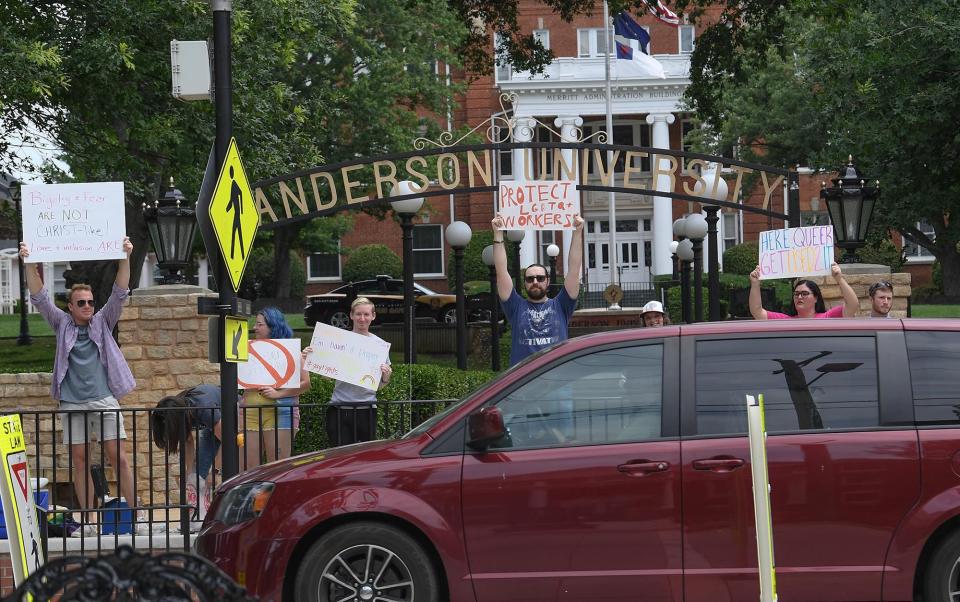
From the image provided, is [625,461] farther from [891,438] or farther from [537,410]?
[891,438]

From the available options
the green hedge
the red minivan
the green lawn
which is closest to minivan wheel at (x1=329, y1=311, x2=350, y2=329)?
the green lawn

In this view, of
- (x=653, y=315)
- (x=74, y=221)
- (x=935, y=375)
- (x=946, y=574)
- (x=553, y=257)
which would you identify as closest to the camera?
(x=946, y=574)

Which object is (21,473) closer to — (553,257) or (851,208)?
(851,208)

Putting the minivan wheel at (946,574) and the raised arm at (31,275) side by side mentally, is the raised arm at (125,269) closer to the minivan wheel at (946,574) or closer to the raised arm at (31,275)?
the raised arm at (31,275)

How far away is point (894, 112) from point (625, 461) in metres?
16.6

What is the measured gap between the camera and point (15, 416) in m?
6.52

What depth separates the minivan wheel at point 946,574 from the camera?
19.9 ft

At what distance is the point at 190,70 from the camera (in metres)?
8.58

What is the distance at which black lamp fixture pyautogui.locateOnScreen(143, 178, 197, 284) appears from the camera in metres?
12.1

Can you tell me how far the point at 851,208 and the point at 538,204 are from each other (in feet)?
11.7

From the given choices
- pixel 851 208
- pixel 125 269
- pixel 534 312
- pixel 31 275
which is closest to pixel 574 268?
pixel 534 312

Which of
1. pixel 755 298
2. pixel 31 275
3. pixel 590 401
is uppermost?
pixel 31 275

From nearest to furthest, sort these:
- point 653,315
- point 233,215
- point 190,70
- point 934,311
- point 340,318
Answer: point 233,215, point 190,70, point 653,315, point 340,318, point 934,311

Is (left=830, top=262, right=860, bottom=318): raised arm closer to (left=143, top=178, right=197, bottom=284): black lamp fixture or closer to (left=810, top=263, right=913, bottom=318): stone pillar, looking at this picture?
(left=810, top=263, right=913, bottom=318): stone pillar
